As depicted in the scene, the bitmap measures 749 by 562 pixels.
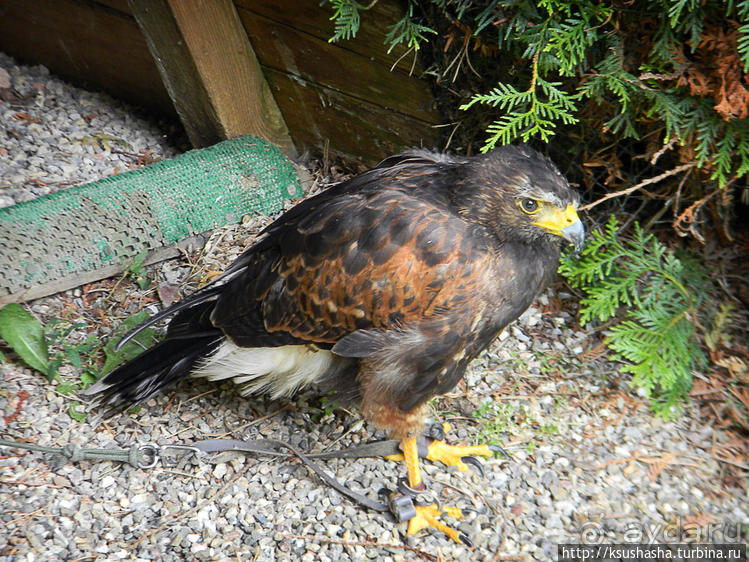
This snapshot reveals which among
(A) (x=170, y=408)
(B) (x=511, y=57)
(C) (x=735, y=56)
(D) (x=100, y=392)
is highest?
(B) (x=511, y=57)

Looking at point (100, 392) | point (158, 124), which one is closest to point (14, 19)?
point (158, 124)

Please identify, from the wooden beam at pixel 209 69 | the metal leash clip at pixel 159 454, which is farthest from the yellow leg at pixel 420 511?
the wooden beam at pixel 209 69

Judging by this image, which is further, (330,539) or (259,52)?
(259,52)

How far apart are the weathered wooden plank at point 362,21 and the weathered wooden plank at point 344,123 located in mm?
340

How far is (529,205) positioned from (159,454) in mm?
1845

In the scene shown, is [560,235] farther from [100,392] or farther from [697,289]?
[100,392]

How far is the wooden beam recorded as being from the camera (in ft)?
11.6

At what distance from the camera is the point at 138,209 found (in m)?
3.54

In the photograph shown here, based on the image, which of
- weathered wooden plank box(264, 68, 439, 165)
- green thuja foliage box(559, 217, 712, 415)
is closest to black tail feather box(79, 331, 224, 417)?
weathered wooden plank box(264, 68, 439, 165)

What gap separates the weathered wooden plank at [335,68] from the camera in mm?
3572

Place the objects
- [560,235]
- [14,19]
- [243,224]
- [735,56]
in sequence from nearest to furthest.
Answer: [560,235], [735,56], [243,224], [14,19]

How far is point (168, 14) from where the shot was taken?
11.3ft

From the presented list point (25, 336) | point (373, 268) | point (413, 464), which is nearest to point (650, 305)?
point (413, 464)

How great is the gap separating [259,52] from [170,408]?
210cm
